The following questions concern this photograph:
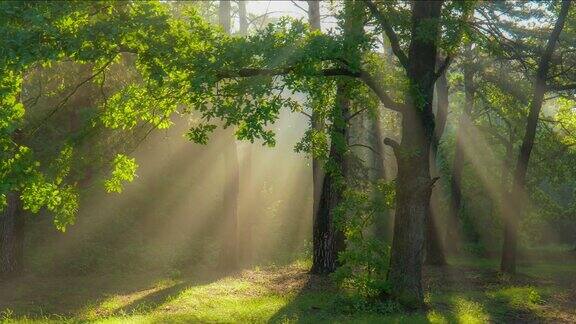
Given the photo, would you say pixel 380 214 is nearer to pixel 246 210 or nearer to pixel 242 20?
pixel 246 210

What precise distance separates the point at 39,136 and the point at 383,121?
687 inches

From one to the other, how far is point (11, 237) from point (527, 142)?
19.4m

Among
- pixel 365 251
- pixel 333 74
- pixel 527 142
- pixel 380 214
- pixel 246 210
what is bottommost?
pixel 365 251

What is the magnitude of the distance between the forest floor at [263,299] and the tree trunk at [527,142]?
41.9 inches

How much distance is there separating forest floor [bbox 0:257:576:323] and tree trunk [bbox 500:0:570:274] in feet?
3.49

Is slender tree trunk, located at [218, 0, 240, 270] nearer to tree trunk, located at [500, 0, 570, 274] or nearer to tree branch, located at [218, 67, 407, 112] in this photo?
tree trunk, located at [500, 0, 570, 274]

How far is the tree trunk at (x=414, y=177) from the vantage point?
1398 cm

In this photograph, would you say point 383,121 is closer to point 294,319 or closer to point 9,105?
point 294,319

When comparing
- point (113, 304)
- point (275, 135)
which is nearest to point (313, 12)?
point (275, 135)

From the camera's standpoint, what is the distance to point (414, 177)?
14.0 meters

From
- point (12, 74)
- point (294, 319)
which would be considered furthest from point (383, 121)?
point (12, 74)

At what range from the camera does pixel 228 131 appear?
25.2m

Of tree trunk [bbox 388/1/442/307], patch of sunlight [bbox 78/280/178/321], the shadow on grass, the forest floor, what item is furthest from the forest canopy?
patch of sunlight [bbox 78/280/178/321]

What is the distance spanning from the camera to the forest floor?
13.8 m
